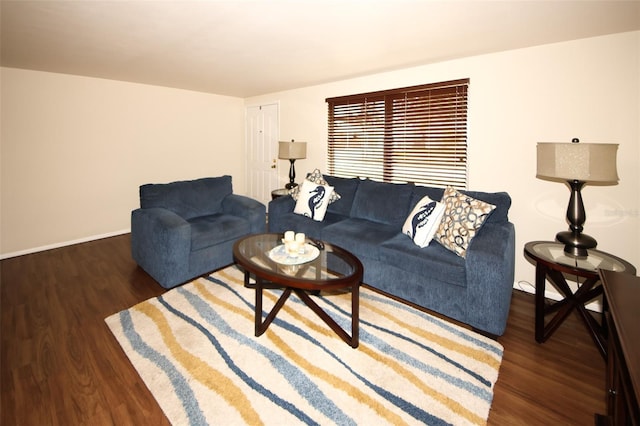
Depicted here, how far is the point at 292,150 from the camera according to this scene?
14.0 feet

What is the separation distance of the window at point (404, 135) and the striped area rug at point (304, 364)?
68.8 inches

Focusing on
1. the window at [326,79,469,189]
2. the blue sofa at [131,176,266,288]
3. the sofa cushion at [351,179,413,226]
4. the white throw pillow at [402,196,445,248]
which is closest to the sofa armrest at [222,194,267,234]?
the blue sofa at [131,176,266,288]

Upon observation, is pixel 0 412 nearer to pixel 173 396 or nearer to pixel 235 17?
pixel 173 396

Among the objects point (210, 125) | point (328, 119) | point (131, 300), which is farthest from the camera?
point (210, 125)

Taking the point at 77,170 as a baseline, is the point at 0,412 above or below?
below

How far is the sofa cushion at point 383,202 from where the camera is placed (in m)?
3.12

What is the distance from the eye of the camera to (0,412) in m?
1.48

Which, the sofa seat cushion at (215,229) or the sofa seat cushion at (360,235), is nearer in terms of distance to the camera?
the sofa seat cushion at (360,235)

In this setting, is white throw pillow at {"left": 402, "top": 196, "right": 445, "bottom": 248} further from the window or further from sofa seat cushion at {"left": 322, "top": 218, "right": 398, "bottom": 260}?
the window

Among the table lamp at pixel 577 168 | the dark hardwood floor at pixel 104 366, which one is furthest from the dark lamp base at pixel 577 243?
the dark hardwood floor at pixel 104 366

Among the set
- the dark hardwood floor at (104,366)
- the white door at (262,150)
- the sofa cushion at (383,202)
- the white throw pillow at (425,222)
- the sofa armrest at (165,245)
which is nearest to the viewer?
the dark hardwood floor at (104,366)

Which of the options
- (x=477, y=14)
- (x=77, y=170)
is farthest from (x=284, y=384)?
(x=77, y=170)

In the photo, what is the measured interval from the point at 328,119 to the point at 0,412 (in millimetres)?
4099

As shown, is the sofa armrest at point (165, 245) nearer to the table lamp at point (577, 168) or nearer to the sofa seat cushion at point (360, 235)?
the sofa seat cushion at point (360, 235)
